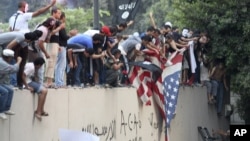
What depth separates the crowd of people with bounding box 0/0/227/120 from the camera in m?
13.9

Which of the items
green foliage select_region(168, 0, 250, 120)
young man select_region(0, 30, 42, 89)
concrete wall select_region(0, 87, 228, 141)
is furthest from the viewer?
green foliage select_region(168, 0, 250, 120)

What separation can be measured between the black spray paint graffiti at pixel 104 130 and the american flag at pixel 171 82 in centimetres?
359

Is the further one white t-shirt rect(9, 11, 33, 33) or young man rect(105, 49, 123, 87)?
young man rect(105, 49, 123, 87)

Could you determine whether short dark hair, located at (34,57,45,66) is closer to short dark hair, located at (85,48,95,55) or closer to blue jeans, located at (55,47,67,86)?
blue jeans, located at (55,47,67,86)

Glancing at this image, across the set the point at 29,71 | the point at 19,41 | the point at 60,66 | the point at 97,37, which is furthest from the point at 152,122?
the point at 19,41

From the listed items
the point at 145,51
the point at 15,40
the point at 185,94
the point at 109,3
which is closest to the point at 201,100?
the point at 185,94

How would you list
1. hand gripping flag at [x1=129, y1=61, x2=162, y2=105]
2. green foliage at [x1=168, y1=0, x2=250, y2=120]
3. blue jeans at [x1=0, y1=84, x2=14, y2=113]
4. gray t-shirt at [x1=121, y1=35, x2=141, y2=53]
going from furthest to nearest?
green foliage at [x1=168, y1=0, x2=250, y2=120]
hand gripping flag at [x1=129, y1=61, x2=162, y2=105]
gray t-shirt at [x1=121, y1=35, x2=141, y2=53]
blue jeans at [x1=0, y1=84, x2=14, y2=113]

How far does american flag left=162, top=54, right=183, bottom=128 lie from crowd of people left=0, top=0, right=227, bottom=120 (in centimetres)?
23

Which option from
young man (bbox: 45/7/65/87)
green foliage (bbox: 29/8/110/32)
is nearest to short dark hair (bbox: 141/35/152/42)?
young man (bbox: 45/7/65/87)

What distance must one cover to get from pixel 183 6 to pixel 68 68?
9356 mm

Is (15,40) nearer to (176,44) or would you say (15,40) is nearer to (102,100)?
(102,100)

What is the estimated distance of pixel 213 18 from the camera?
25125mm

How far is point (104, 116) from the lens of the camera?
18609mm

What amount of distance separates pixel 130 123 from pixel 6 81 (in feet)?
23.5
